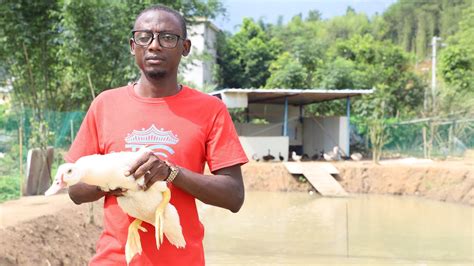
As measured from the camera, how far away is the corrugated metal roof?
17203 millimetres

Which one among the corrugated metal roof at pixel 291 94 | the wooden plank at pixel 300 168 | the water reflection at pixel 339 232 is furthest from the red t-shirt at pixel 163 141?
the corrugated metal roof at pixel 291 94

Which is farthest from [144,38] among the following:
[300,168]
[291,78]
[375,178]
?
[291,78]

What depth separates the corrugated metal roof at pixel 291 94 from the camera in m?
17.2

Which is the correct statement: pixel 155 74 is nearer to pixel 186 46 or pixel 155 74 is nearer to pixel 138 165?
pixel 186 46

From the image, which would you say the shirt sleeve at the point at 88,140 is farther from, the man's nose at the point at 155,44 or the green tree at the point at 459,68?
the green tree at the point at 459,68

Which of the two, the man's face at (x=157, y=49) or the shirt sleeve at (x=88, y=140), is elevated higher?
the man's face at (x=157, y=49)

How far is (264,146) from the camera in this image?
1842 centimetres

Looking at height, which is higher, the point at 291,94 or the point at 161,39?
the point at 161,39

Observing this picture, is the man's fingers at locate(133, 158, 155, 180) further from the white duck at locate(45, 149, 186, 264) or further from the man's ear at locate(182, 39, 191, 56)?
the man's ear at locate(182, 39, 191, 56)

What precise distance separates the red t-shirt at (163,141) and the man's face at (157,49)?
0.09 meters

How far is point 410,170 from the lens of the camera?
52.0ft

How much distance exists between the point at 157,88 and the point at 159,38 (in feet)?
0.54

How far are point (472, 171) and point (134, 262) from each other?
1430 centimetres

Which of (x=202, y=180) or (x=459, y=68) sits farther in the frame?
(x=459, y=68)
